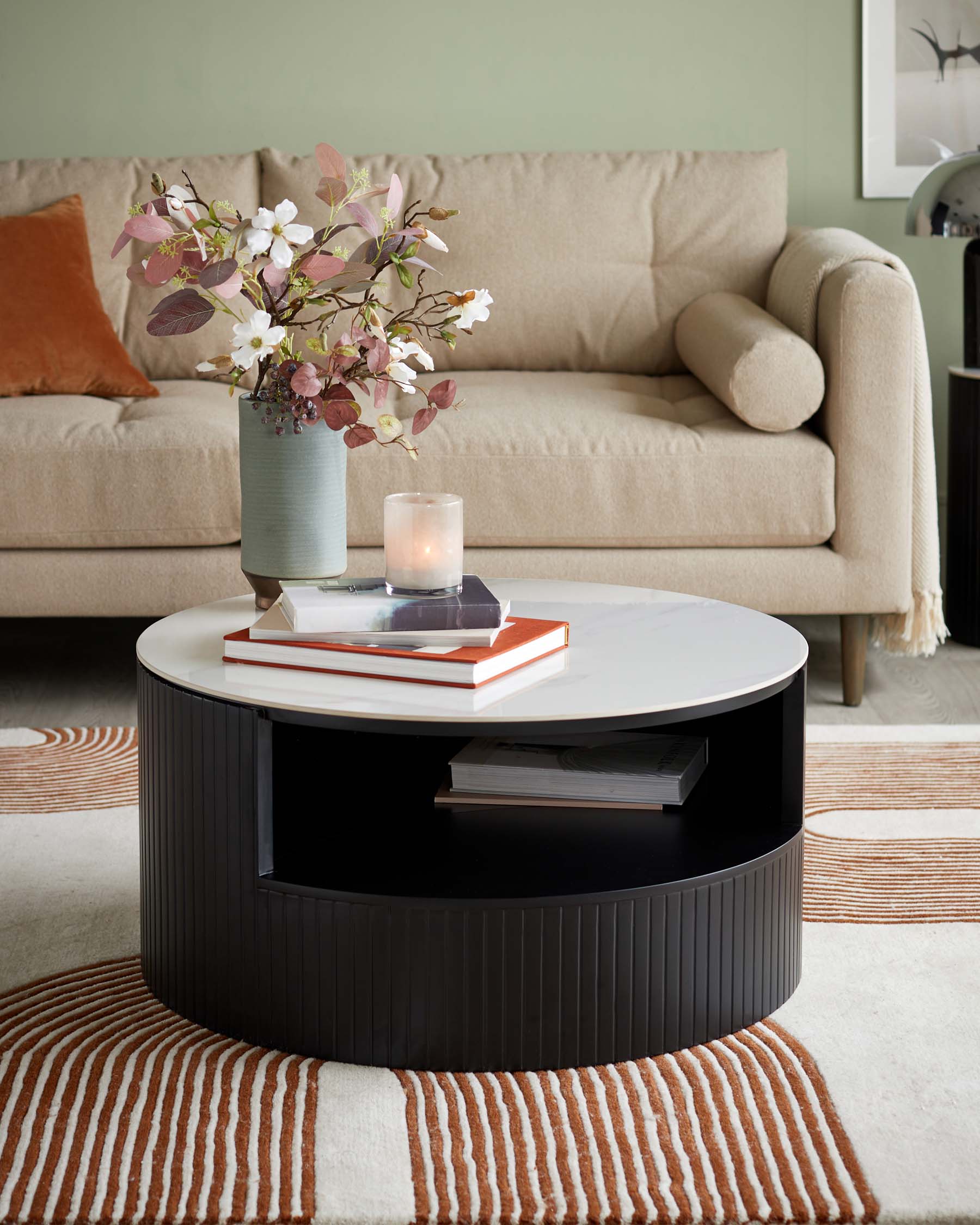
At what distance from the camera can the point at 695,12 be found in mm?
3365

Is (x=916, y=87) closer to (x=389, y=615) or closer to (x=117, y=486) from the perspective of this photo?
(x=117, y=486)

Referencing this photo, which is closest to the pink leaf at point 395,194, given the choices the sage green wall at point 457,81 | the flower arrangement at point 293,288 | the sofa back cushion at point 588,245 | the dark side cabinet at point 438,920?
the flower arrangement at point 293,288

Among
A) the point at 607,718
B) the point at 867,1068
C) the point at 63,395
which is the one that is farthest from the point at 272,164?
the point at 867,1068

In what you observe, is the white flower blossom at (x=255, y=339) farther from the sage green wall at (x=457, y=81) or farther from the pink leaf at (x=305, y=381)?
the sage green wall at (x=457, y=81)

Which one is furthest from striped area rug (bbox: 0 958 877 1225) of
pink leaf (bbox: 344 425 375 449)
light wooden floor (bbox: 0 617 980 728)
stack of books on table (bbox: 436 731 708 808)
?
light wooden floor (bbox: 0 617 980 728)

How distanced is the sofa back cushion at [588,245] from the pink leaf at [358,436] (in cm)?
156

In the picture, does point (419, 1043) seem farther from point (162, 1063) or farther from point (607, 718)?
point (607, 718)

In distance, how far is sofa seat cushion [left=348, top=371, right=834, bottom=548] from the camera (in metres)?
2.44

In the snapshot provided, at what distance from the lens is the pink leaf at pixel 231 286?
1387 mm

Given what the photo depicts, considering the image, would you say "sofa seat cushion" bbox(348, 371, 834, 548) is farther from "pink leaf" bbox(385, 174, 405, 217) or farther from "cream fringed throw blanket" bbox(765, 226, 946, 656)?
"pink leaf" bbox(385, 174, 405, 217)

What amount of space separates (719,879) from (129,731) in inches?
51.3

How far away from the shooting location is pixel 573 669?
1.35 meters

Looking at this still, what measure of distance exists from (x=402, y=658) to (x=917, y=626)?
154 cm

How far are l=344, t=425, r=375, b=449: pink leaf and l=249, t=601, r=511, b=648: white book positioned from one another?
0.26 meters
